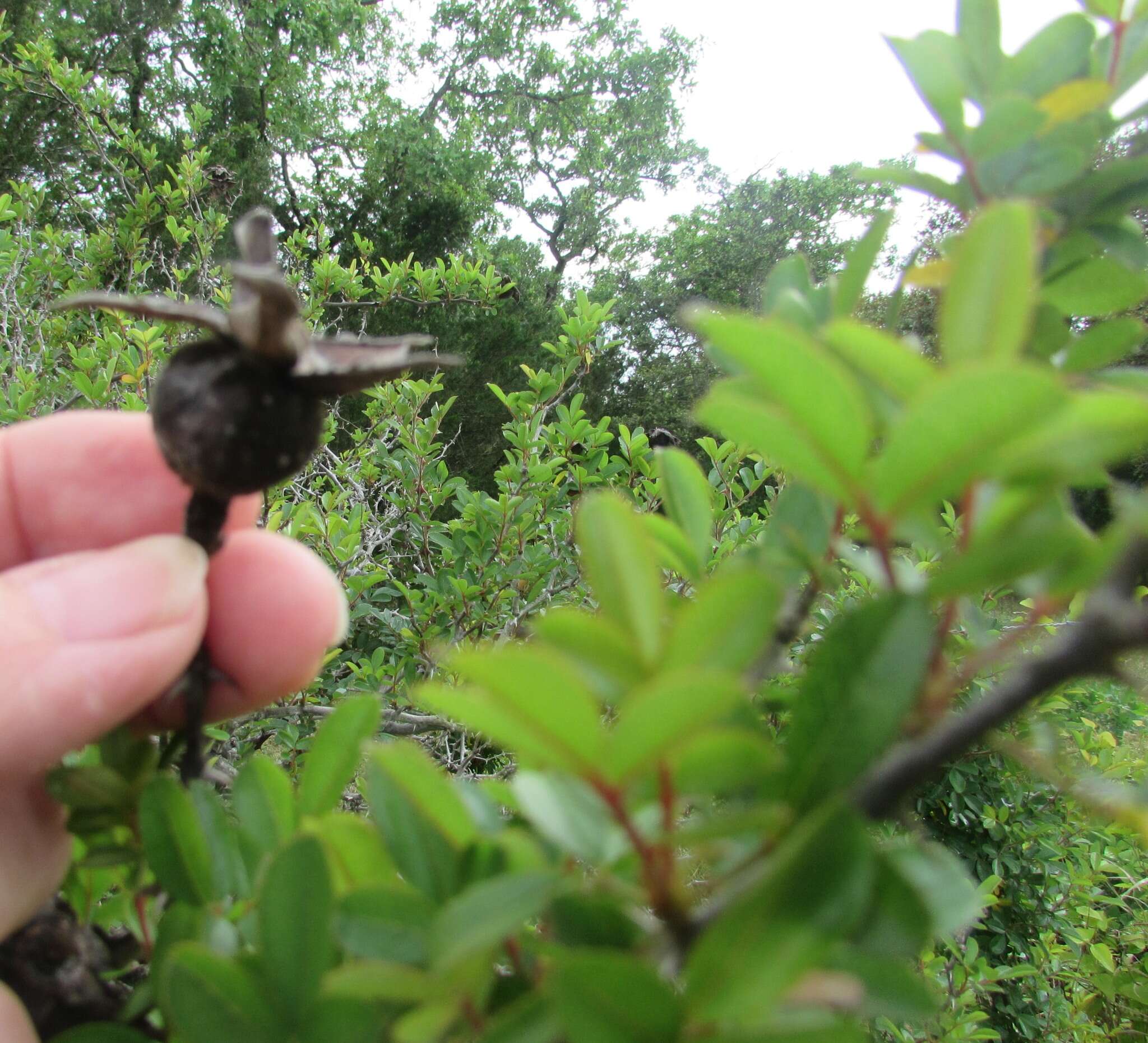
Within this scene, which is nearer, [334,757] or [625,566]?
[625,566]

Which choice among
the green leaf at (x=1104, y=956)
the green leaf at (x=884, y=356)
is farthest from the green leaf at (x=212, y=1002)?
the green leaf at (x=1104, y=956)

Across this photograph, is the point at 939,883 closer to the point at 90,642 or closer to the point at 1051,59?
the point at 1051,59

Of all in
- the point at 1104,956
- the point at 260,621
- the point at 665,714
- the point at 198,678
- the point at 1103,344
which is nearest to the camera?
the point at 665,714

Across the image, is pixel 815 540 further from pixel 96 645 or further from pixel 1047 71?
pixel 96 645

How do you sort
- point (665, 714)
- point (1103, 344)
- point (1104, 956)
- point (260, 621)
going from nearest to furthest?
point (665, 714) → point (1103, 344) → point (260, 621) → point (1104, 956)

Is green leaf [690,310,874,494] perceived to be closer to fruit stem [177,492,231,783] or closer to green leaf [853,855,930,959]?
green leaf [853,855,930,959]

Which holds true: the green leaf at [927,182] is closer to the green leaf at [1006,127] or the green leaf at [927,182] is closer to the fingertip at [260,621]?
the green leaf at [1006,127]

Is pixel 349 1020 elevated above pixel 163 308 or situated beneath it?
situated beneath

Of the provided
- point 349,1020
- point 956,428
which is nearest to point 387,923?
point 349,1020
